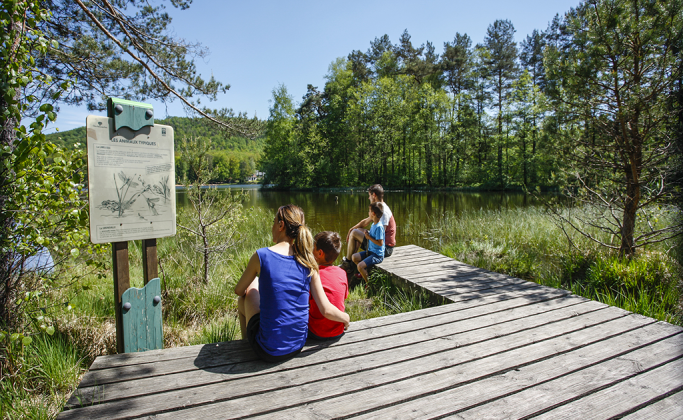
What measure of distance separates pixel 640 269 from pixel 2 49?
5.95 metres

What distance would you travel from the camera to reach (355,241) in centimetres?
541

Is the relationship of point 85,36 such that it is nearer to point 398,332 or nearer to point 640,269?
point 398,332

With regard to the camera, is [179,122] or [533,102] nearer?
[179,122]

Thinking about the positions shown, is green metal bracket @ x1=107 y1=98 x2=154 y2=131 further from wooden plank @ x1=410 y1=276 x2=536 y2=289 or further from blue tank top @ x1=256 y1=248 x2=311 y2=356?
wooden plank @ x1=410 y1=276 x2=536 y2=289

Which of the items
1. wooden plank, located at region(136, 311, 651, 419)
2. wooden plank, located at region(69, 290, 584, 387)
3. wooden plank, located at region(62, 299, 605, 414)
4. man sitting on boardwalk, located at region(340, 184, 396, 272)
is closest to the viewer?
wooden plank, located at region(136, 311, 651, 419)

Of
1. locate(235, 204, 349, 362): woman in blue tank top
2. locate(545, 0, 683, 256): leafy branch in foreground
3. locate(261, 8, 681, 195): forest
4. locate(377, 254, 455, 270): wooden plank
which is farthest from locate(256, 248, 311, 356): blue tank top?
locate(261, 8, 681, 195): forest

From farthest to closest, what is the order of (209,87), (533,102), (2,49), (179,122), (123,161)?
(533,102), (209,87), (179,122), (123,161), (2,49)

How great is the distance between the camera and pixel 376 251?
4.94m

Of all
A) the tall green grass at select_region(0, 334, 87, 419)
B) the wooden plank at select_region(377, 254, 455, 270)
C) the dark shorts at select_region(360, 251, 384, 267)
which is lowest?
the tall green grass at select_region(0, 334, 87, 419)

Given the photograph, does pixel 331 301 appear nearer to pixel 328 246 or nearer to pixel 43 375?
pixel 328 246

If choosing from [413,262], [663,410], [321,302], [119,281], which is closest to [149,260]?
[119,281]

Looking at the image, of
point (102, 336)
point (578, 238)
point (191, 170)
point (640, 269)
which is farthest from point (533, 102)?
point (102, 336)

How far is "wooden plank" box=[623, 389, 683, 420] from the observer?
1.70 m

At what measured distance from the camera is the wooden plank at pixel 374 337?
2.00 m
